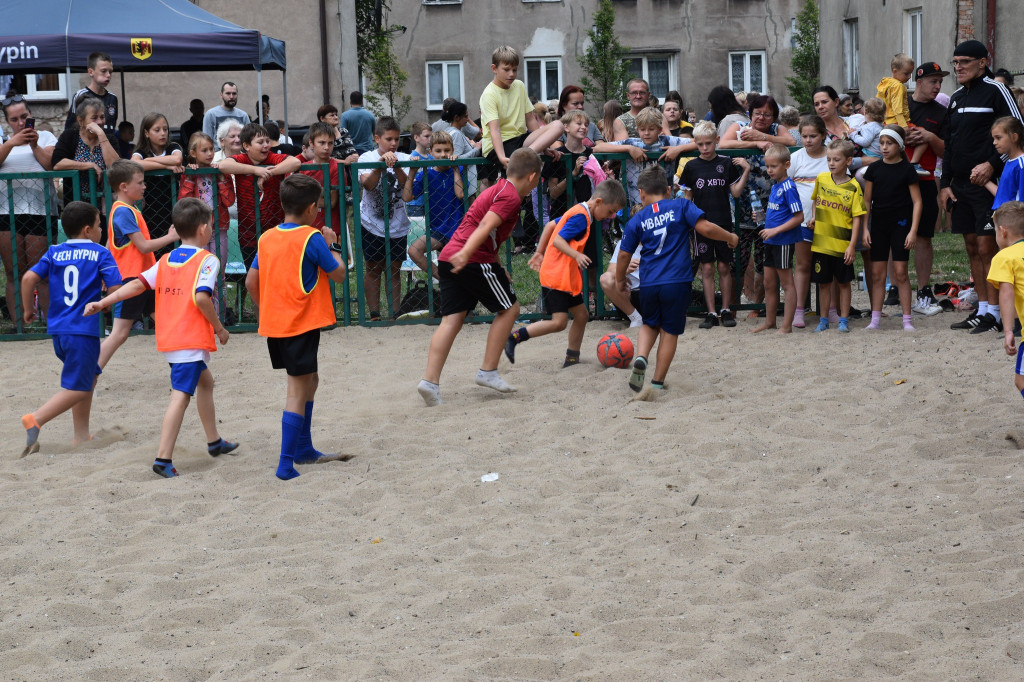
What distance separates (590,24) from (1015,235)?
1072 inches

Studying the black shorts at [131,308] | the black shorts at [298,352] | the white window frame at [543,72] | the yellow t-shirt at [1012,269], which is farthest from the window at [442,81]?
the yellow t-shirt at [1012,269]

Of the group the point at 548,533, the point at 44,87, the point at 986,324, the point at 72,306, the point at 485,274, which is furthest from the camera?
the point at 44,87

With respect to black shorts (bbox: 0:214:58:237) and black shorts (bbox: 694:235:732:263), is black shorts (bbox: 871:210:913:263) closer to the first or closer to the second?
black shorts (bbox: 694:235:732:263)

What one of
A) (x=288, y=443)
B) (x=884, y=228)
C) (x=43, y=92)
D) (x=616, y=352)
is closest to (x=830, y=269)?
(x=884, y=228)

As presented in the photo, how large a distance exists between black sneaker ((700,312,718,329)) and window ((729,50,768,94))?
24.9 meters

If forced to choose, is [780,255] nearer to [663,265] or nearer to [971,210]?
[971,210]

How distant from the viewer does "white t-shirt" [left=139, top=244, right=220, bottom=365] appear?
6121mm

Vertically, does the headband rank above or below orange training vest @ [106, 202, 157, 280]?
above

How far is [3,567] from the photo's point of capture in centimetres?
491

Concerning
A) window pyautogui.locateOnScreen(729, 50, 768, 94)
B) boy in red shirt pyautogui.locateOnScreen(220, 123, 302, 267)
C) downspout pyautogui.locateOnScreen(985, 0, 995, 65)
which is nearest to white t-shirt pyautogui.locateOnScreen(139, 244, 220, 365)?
boy in red shirt pyautogui.locateOnScreen(220, 123, 302, 267)

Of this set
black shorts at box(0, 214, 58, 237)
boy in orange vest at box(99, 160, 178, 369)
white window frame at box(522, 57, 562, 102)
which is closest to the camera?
boy in orange vest at box(99, 160, 178, 369)

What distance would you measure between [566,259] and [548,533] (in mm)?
3396

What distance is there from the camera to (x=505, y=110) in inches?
397

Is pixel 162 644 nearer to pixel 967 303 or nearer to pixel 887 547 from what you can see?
pixel 887 547
